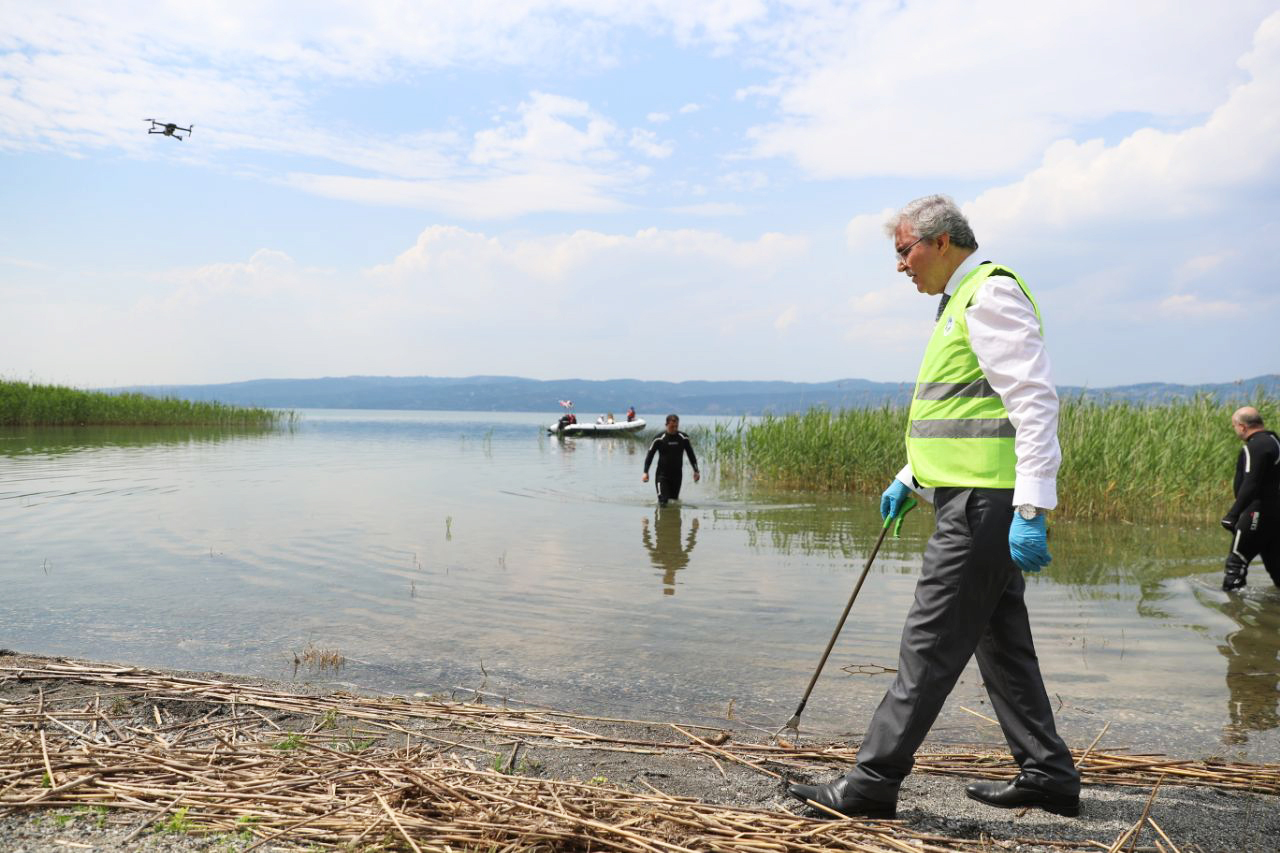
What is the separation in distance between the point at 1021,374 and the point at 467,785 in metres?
2.34

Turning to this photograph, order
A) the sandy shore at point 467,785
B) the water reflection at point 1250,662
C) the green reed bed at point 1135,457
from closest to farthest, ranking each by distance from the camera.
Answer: the sandy shore at point 467,785
the water reflection at point 1250,662
the green reed bed at point 1135,457

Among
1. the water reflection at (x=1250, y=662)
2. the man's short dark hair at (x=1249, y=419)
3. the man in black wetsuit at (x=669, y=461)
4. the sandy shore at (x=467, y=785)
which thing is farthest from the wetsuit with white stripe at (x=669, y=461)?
the sandy shore at (x=467, y=785)

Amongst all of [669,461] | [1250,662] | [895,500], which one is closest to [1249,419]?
[1250,662]

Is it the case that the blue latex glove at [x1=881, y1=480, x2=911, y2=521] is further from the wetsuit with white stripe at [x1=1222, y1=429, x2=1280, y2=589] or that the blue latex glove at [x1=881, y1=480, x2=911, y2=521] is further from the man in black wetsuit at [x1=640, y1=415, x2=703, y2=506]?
the man in black wetsuit at [x1=640, y1=415, x2=703, y2=506]

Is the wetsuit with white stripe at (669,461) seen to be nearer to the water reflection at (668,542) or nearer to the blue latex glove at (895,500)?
the water reflection at (668,542)

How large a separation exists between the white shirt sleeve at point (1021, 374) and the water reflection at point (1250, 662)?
9.50 feet

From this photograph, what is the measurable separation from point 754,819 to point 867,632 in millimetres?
4403

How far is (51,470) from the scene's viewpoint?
19281 millimetres

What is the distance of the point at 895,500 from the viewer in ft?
11.9

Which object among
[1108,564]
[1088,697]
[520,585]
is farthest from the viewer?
[1108,564]

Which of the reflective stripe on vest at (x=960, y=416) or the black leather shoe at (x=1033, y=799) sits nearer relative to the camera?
the reflective stripe on vest at (x=960, y=416)

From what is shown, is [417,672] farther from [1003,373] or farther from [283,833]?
[1003,373]

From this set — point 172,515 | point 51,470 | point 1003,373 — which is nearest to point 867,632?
point 1003,373

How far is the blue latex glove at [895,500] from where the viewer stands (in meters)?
3.60
